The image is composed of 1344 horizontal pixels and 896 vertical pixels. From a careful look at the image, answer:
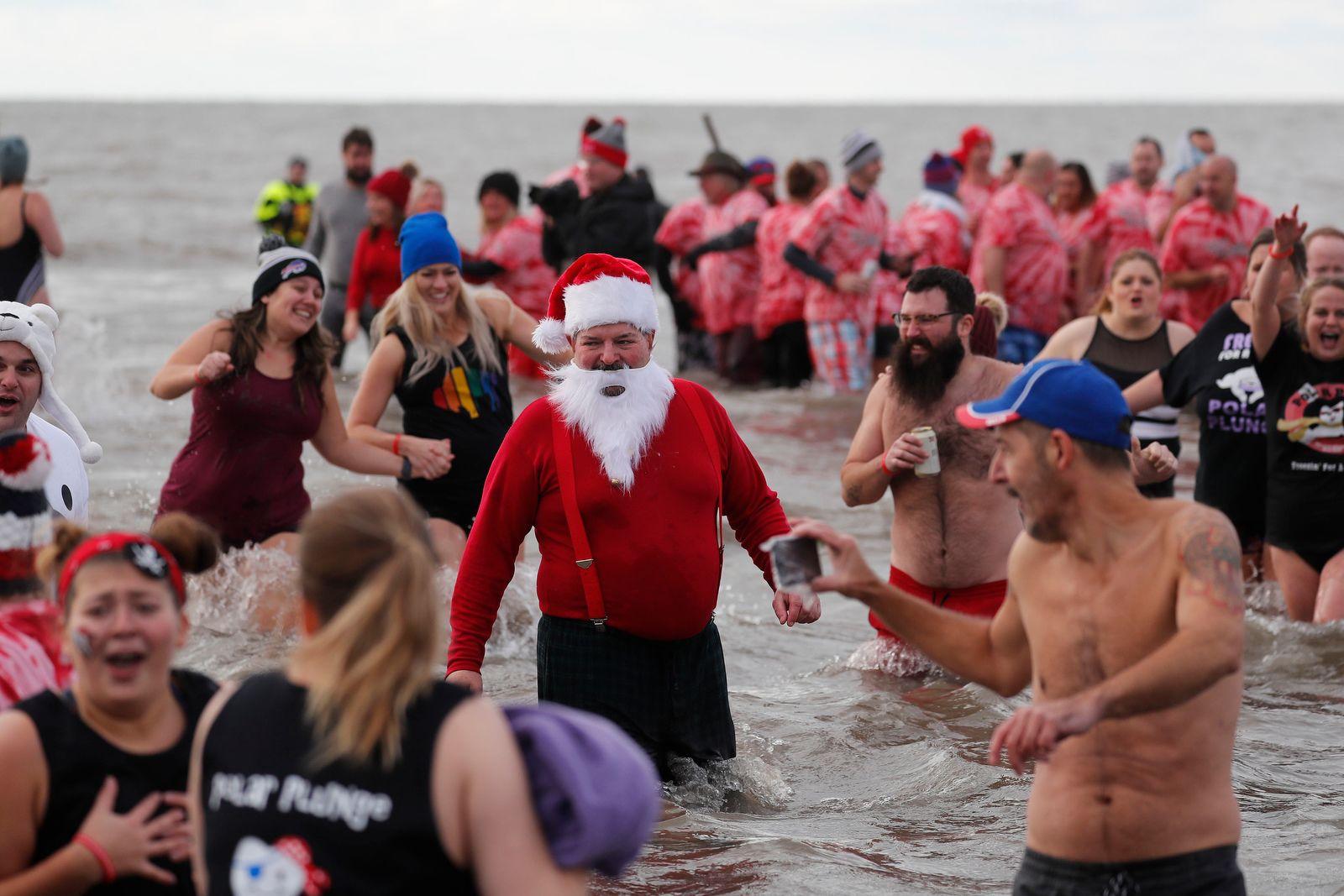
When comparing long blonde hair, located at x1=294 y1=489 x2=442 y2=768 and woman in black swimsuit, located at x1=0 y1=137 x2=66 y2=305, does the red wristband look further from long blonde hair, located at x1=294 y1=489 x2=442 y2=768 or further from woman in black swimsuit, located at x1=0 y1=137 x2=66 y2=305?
woman in black swimsuit, located at x1=0 y1=137 x2=66 y2=305

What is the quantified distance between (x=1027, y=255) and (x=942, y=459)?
21.3ft

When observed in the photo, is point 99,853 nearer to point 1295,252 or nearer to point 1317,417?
point 1317,417

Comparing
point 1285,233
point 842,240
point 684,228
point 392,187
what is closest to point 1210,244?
point 842,240

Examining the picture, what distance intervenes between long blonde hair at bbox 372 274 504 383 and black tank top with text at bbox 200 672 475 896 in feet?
13.8

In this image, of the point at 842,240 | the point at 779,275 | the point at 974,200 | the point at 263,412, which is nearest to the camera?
the point at 263,412

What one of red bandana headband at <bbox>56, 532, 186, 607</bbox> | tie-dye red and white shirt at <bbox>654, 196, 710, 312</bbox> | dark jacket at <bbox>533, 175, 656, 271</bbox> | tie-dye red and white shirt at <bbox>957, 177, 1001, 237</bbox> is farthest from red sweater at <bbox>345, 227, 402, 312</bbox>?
red bandana headband at <bbox>56, 532, 186, 607</bbox>

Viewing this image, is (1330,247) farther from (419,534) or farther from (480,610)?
(419,534)

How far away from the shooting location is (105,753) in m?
2.73

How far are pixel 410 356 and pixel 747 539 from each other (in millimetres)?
2117

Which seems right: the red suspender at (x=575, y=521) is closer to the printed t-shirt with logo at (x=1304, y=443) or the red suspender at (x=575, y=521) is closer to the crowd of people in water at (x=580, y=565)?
the crowd of people in water at (x=580, y=565)

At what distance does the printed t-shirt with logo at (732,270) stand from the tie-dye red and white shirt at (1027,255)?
267cm

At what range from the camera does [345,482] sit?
34.9 feet

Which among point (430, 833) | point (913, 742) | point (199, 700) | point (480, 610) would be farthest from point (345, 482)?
point (430, 833)

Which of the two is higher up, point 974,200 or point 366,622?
point 974,200
